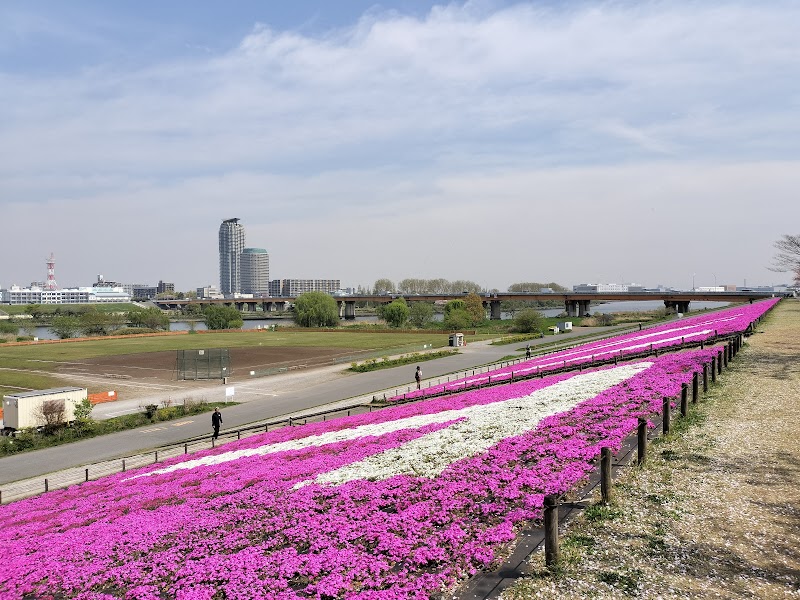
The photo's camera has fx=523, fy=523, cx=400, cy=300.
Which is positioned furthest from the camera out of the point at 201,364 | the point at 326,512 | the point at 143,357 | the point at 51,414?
the point at 143,357

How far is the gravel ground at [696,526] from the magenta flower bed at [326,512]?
1507mm

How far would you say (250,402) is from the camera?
47906 millimetres

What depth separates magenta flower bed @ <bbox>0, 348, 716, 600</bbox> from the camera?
34.2ft

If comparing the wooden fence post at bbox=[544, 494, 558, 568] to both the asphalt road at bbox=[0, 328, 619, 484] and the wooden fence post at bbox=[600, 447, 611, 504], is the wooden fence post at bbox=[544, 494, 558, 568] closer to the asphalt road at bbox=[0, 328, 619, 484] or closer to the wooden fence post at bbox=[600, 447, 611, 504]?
the wooden fence post at bbox=[600, 447, 611, 504]

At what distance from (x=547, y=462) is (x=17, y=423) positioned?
3845cm

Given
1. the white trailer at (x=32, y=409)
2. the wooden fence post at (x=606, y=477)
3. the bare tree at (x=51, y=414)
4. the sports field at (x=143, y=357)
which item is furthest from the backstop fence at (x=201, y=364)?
the wooden fence post at (x=606, y=477)

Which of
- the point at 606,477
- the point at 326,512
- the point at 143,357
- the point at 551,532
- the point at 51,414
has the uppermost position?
the point at 606,477

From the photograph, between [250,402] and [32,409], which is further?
[250,402]

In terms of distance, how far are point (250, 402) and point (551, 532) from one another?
138 ft

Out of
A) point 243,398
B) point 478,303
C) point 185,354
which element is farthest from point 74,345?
point 478,303

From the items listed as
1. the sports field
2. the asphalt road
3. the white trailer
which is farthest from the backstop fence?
the white trailer

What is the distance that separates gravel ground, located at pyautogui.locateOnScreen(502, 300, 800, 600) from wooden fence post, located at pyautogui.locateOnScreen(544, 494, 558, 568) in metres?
0.23

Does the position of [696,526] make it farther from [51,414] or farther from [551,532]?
[51,414]

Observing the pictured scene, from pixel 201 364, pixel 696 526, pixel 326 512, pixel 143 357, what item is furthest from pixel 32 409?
pixel 143 357
